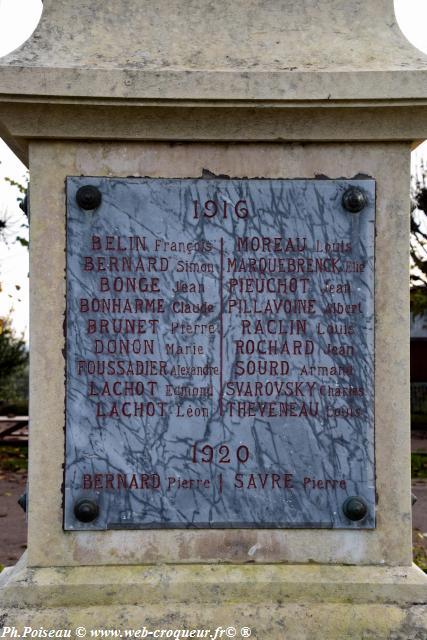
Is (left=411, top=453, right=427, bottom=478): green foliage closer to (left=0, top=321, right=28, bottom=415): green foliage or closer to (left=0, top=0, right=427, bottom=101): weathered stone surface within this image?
(left=0, top=321, right=28, bottom=415): green foliage

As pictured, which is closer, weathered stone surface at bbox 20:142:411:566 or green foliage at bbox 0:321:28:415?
weathered stone surface at bbox 20:142:411:566

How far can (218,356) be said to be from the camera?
3121 millimetres

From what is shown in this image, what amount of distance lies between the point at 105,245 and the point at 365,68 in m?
1.24

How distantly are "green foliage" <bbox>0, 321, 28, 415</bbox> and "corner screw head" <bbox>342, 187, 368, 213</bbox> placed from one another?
45.7ft

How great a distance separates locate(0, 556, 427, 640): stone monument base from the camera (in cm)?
288

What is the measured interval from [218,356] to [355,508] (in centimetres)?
80

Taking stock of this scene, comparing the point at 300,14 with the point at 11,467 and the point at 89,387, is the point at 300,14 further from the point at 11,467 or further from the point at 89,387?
the point at 11,467

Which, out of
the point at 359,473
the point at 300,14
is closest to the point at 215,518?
the point at 359,473

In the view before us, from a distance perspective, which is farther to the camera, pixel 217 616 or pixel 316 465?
pixel 316 465

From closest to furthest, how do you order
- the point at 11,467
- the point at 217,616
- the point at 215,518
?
the point at 217,616 < the point at 215,518 < the point at 11,467

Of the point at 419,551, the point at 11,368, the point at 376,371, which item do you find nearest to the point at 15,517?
the point at 419,551

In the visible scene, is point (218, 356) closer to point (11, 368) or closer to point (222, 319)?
point (222, 319)

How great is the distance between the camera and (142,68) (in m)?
3.06

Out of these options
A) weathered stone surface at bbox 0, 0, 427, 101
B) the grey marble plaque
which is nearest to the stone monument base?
the grey marble plaque
